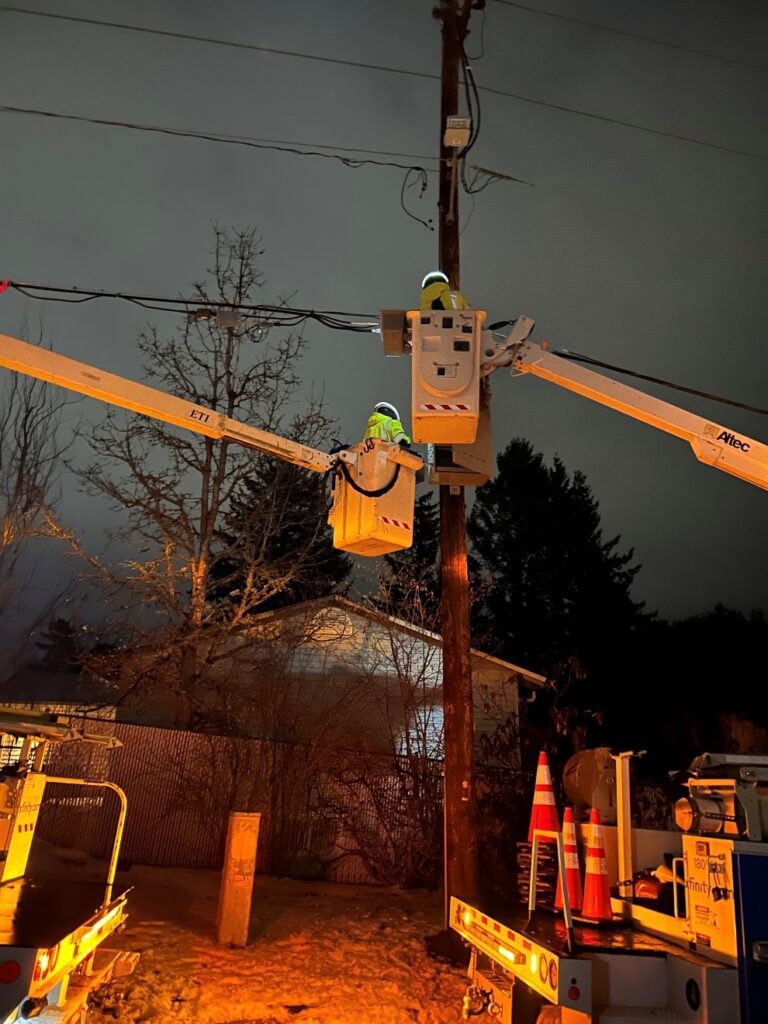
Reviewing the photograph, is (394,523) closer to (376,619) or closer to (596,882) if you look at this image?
(596,882)

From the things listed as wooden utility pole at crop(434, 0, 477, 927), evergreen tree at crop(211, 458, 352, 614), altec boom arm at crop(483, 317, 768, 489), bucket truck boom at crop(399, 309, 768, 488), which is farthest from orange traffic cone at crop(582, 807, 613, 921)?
evergreen tree at crop(211, 458, 352, 614)

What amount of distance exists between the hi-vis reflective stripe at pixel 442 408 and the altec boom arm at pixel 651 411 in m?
1.33

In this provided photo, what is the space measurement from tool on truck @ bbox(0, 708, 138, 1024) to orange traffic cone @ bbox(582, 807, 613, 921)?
3.30 meters

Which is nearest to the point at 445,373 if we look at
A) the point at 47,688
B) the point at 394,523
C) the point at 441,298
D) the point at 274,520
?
the point at 441,298

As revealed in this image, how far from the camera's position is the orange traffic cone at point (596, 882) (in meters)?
5.18

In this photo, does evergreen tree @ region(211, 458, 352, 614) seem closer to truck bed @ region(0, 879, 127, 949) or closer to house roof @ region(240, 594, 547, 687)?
house roof @ region(240, 594, 547, 687)

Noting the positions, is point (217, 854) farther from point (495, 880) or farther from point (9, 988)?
point (9, 988)

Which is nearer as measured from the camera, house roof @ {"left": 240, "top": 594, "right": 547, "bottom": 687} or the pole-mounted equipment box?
the pole-mounted equipment box

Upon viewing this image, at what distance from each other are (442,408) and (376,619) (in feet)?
34.1

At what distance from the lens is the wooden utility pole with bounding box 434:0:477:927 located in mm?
7590

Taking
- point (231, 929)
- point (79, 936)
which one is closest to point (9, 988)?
point (79, 936)

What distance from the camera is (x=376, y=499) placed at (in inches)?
217

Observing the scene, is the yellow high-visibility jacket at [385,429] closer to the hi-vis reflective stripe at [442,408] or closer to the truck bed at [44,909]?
the hi-vis reflective stripe at [442,408]

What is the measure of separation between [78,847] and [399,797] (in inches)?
215
